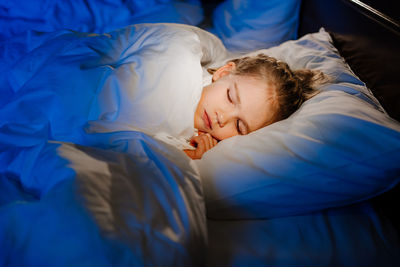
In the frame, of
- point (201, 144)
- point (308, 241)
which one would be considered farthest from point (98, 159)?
point (308, 241)

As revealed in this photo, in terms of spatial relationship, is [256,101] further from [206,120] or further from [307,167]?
[307,167]

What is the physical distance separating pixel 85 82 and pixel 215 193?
493 millimetres

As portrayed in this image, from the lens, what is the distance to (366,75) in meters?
0.85

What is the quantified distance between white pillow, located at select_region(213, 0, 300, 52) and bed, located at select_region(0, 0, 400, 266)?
0.43 metres

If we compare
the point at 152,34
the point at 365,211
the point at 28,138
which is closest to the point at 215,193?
the point at 365,211

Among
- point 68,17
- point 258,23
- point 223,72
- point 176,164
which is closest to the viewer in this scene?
point 176,164

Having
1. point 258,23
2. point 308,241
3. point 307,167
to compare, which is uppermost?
point 258,23

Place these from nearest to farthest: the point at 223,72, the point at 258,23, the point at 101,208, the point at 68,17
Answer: the point at 101,208
the point at 223,72
the point at 68,17
the point at 258,23

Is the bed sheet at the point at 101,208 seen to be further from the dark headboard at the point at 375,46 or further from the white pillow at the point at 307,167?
the dark headboard at the point at 375,46

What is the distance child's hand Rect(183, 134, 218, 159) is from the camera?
793 mm

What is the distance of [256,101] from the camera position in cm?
81

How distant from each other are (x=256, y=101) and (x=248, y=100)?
0.03 meters

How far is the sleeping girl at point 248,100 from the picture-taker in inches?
32.0

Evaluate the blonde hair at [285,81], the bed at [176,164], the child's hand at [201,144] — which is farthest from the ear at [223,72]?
the child's hand at [201,144]
